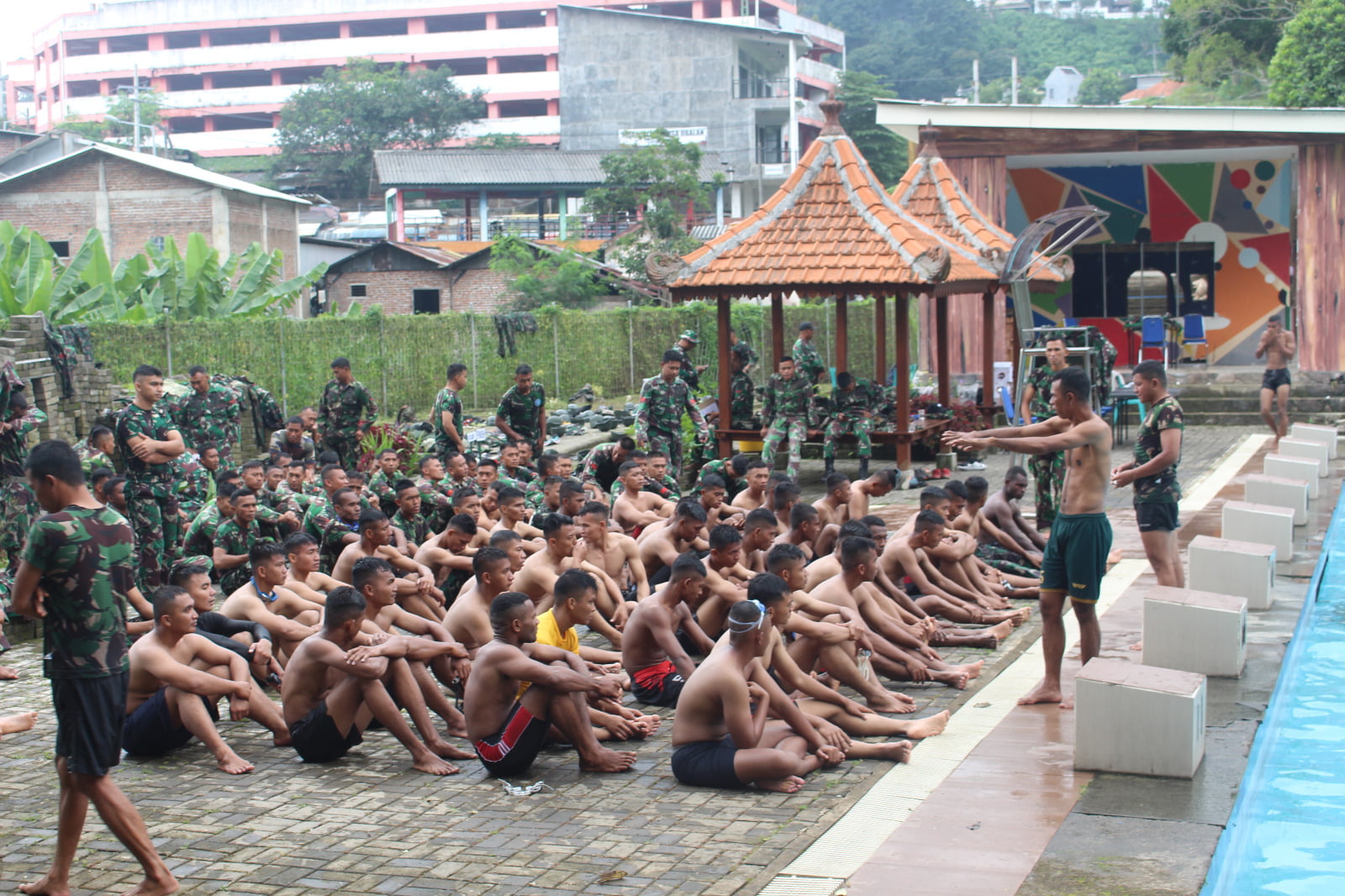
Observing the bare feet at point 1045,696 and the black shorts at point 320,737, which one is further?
the bare feet at point 1045,696

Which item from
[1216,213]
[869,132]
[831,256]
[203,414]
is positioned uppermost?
[869,132]

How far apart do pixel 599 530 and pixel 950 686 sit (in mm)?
2940

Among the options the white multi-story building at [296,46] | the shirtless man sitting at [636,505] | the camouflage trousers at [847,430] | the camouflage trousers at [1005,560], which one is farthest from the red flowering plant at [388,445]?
the white multi-story building at [296,46]

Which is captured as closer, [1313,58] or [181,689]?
[181,689]

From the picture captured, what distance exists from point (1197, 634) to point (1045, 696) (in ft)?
3.93

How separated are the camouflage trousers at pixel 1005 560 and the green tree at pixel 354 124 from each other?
51.6 metres

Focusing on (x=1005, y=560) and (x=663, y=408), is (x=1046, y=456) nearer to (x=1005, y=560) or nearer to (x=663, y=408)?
(x=1005, y=560)

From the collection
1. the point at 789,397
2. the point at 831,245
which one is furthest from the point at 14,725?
the point at 831,245

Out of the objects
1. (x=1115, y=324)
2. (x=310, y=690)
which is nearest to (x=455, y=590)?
(x=310, y=690)

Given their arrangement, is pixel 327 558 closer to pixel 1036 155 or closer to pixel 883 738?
pixel 883 738

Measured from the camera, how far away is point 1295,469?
15.8 meters

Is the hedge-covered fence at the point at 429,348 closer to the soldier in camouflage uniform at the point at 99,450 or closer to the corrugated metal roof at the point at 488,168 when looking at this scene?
the soldier in camouflage uniform at the point at 99,450

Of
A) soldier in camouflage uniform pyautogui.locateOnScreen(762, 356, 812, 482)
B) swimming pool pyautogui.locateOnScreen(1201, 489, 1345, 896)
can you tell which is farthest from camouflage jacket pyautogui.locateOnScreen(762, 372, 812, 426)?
swimming pool pyautogui.locateOnScreen(1201, 489, 1345, 896)

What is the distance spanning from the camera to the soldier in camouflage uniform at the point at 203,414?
13.3 metres
